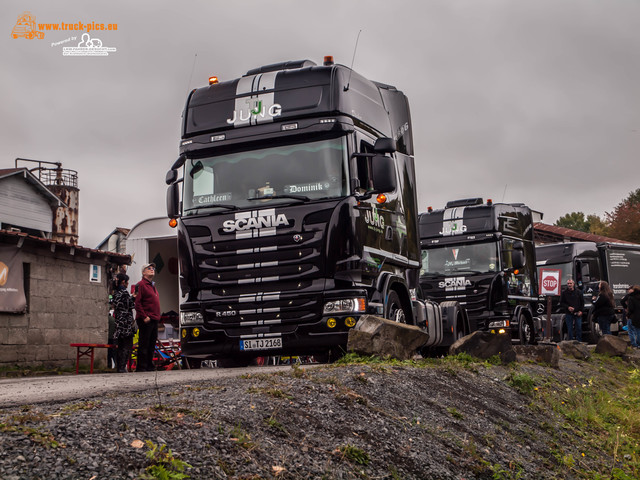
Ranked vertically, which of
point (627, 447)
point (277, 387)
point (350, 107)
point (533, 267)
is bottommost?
point (627, 447)

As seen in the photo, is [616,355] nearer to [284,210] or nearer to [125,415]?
[284,210]

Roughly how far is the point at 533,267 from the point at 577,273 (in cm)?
766

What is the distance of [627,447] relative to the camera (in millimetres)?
8234

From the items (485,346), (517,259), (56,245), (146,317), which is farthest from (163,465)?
(517,259)

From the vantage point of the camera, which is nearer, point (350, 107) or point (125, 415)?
point (125, 415)

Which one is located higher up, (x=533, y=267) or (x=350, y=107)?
(x=350, y=107)

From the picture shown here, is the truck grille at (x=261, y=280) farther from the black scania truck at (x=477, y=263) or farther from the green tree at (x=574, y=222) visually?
the green tree at (x=574, y=222)

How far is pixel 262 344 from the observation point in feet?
32.8

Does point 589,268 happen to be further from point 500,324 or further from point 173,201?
point 173,201

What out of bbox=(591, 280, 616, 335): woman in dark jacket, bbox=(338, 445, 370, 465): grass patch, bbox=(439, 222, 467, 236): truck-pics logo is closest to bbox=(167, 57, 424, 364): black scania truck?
bbox=(338, 445, 370, 465): grass patch

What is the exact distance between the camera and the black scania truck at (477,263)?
59.3 feet

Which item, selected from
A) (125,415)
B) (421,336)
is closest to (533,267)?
(421,336)

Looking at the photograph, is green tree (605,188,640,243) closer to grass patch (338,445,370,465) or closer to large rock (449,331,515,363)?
large rock (449,331,515,363)

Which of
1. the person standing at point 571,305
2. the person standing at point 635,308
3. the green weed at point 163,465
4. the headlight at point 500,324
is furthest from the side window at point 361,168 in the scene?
the person standing at point 571,305
